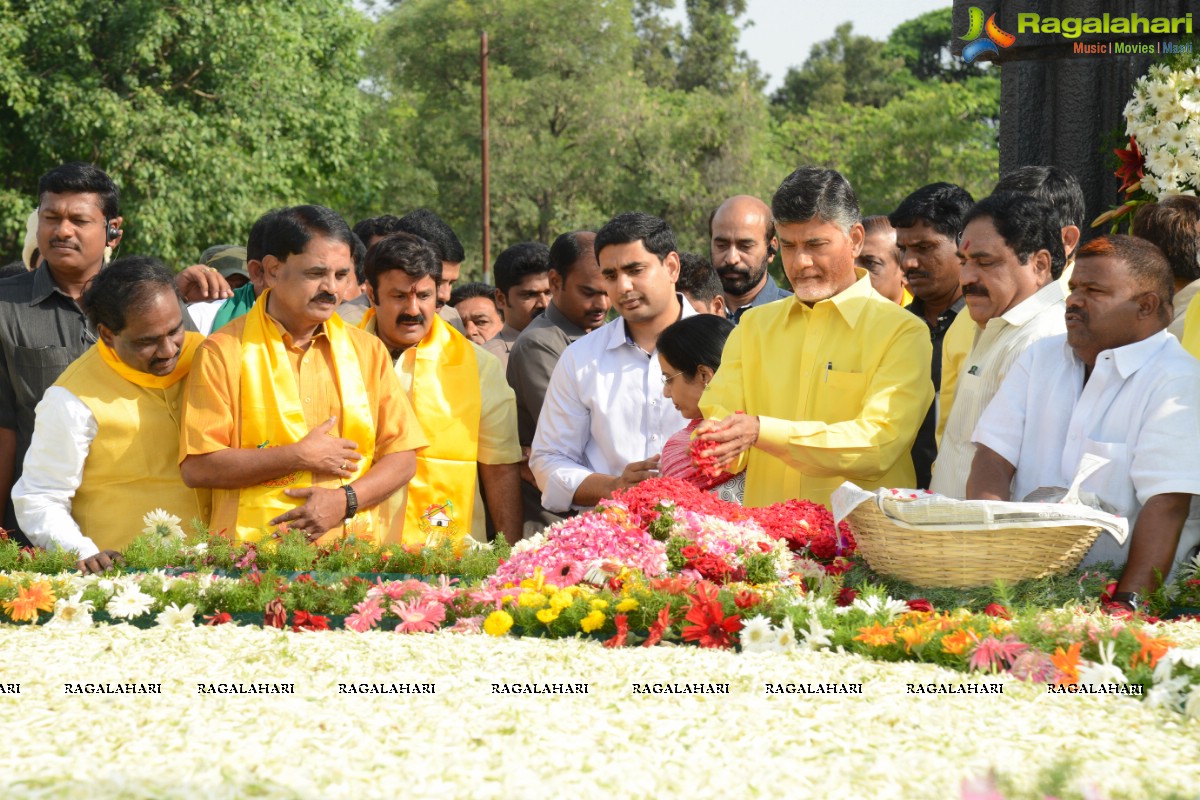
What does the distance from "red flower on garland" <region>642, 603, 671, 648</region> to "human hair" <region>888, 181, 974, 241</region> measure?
8.48 ft

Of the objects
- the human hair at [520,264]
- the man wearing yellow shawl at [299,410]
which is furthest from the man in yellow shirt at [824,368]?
the human hair at [520,264]

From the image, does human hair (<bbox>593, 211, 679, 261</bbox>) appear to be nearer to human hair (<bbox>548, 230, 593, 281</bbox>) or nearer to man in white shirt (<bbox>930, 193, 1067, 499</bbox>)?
human hair (<bbox>548, 230, 593, 281</bbox>)

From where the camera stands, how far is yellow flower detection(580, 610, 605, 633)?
150 inches

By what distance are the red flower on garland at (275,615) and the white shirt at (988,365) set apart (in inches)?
87.0

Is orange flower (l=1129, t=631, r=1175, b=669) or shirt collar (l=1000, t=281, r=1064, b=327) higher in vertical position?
shirt collar (l=1000, t=281, r=1064, b=327)

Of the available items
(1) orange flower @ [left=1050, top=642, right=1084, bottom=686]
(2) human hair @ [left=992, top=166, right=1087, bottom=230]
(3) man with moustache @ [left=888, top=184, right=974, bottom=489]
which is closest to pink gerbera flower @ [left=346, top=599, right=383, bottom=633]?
(1) orange flower @ [left=1050, top=642, right=1084, bottom=686]

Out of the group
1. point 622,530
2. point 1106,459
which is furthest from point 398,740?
point 1106,459

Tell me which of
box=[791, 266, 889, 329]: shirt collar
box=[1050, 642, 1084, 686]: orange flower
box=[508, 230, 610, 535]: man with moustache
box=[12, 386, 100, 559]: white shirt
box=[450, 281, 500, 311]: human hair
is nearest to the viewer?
box=[1050, 642, 1084, 686]: orange flower

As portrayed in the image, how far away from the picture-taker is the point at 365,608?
401cm

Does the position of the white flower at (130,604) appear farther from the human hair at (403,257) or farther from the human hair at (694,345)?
the human hair at (694,345)

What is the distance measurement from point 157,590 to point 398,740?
1.53m

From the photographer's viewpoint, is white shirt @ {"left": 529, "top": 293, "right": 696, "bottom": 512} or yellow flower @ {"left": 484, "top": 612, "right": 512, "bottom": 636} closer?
yellow flower @ {"left": 484, "top": 612, "right": 512, "bottom": 636}

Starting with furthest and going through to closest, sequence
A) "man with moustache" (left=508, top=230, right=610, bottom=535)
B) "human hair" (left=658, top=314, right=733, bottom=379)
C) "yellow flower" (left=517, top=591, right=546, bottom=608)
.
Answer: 1. "man with moustache" (left=508, top=230, right=610, bottom=535)
2. "human hair" (left=658, top=314, right=733, bottom=379)
3. "yellow flower" (left=517, top=591, right=546, bottom=608)

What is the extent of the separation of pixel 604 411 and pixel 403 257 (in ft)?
3.36
